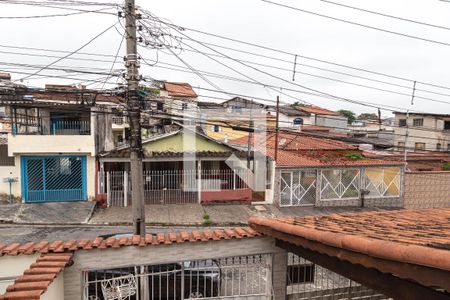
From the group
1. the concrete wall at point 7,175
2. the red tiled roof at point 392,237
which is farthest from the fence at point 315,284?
the concrete wall at point 7,175

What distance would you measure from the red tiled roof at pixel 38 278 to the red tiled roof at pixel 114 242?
0.16 m

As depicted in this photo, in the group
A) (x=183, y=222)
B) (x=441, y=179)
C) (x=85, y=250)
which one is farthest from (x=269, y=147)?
(x=85, y=250)

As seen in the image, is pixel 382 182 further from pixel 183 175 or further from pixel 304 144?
pixel 183 175

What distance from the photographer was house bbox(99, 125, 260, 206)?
18.0 metres

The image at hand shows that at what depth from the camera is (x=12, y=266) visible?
4.79 m

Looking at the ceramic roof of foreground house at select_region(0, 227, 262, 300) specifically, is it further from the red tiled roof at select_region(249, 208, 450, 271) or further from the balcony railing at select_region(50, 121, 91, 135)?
the balcony railing at select_region(50, 121, 91, 135)

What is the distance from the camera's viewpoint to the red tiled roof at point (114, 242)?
4750 mm

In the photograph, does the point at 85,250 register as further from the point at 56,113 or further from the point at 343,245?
the point at 56,113

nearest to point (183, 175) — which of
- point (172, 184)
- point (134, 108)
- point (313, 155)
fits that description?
point (172, 184)

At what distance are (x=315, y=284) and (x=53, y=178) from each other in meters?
16.3

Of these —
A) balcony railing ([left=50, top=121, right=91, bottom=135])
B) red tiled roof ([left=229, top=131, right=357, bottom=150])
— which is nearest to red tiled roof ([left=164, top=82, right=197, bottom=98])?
red tiled roof ([left=229, top=131, right=357, bottom=150])

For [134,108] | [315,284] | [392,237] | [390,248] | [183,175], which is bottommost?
[315,284]

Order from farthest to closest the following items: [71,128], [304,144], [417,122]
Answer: [417,122] → [304,144] → [71,128]

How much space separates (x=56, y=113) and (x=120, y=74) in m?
13.4
